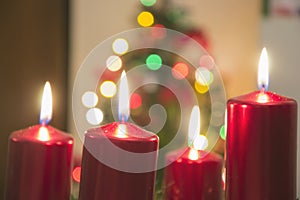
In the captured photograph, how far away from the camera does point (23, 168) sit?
59 centimetres

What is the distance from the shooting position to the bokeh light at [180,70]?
2193 millimetres

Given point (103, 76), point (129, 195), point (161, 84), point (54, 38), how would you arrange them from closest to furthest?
point (129, 195) < point (161, 84) < point (103, 76) < point (54, 38)

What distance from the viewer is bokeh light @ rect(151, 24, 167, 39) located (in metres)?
2.27

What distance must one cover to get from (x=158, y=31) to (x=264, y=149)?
1.80 metres

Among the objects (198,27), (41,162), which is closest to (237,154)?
(41,162)

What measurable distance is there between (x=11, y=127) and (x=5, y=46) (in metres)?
0.33

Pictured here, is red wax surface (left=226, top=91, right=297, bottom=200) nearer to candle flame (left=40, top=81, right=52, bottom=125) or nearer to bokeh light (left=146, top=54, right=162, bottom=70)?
candle flame (left=40, top=81, right=52, bottom=125)

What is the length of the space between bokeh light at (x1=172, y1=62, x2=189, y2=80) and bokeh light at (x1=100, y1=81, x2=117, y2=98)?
0.93 ft

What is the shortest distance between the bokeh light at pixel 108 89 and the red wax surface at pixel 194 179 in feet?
5.56

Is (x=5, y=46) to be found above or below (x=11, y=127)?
above

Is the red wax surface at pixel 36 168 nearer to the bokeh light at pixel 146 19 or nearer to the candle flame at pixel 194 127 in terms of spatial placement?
the candle flame at pixel 194 127

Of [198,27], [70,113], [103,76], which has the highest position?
[198,27]

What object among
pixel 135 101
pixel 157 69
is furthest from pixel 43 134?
pixel 157 69

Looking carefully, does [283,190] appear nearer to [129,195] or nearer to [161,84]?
[129,195]
